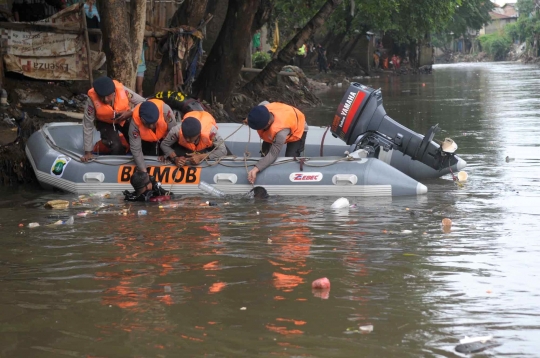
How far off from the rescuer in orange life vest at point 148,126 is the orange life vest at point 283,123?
3.98ft

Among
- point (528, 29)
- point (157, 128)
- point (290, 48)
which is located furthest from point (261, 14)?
point (528, 29)

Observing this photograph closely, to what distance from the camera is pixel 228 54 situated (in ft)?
54.3

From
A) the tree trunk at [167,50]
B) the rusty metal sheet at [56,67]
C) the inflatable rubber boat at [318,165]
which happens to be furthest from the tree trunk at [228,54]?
the inflatable rubber boat at [318,165]

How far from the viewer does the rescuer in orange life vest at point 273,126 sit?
9.51 m

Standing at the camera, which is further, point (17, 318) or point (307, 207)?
point (307, 207)

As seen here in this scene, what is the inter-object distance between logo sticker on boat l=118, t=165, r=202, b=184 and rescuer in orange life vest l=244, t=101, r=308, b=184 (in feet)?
2.36

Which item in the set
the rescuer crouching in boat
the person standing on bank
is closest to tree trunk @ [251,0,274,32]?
the person standing on bank

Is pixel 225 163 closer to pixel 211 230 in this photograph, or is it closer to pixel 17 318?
pixel 211 230

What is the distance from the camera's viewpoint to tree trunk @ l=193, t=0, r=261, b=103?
16.3m

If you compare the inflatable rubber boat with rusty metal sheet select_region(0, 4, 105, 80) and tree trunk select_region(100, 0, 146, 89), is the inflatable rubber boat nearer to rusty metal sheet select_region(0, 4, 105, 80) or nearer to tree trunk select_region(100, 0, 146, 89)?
tree trunk select_region(100, 0, 146, 89)

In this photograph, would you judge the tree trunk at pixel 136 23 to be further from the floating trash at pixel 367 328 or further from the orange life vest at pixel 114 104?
the floating trash at pixel 367 328

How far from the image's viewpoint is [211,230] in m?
8.05

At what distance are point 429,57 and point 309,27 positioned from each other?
35105mm

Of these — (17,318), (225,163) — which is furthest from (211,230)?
(17,318)
